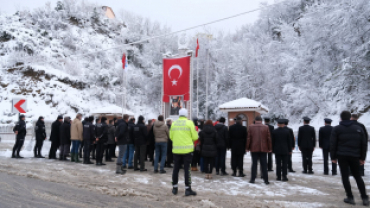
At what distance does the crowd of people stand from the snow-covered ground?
345mm

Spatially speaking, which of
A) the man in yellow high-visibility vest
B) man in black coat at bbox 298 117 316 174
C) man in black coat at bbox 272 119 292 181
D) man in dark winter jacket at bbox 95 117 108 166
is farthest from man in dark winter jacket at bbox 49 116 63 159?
man in black coat at bbox 298 117 316 174

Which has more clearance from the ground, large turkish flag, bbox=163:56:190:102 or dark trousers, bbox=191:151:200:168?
large turkish flag, bbox=163:56:190:102

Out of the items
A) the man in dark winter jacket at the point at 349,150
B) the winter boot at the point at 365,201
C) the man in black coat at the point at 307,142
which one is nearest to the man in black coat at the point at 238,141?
the man in black coat at the point at 307,142

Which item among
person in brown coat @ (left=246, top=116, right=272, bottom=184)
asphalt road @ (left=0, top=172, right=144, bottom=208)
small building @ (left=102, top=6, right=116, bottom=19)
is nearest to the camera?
asphalt road @ (left=0, top=172, right=144, bottom=208)

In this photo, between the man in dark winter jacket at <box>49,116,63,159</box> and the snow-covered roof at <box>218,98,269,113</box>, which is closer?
the man in dark winter jacket at <box>49,116,63,159</box>

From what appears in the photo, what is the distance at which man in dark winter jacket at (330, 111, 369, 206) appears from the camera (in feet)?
16.6

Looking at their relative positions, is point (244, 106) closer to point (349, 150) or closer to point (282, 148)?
point (282, 148)

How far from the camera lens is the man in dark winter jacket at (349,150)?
506cm

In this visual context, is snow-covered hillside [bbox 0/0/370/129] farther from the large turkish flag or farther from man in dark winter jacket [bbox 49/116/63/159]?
man in dark winter jacket [bbox 49/116/63/159]

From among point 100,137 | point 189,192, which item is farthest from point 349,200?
point 100,137

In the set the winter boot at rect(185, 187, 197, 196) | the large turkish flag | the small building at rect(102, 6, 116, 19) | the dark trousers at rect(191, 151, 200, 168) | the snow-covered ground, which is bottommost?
the snow-covered ground

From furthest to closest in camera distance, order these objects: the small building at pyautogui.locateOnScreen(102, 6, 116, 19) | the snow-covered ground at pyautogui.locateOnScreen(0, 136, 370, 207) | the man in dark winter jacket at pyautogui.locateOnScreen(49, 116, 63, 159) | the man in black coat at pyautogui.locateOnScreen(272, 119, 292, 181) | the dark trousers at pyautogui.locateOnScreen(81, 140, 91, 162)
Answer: the small building at pyautogui.locateOnScreen(102, 6, 116, 19) < the man in dark winter jacket at pyautogui.locateOnScreen(49, 116, 63, 159) < the dark trousers at pyautogui.locateOnScreen(81, 140, 91, 162) < the man in black coat at pyautogui.locateOnScreen(272, 119, 292, 181) < the snow-covered ground at pyautogui.locateOnScreen(0, 136, 370, 207)

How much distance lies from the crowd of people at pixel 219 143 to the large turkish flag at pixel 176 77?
64.7ft

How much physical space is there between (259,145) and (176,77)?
80.3 ft
